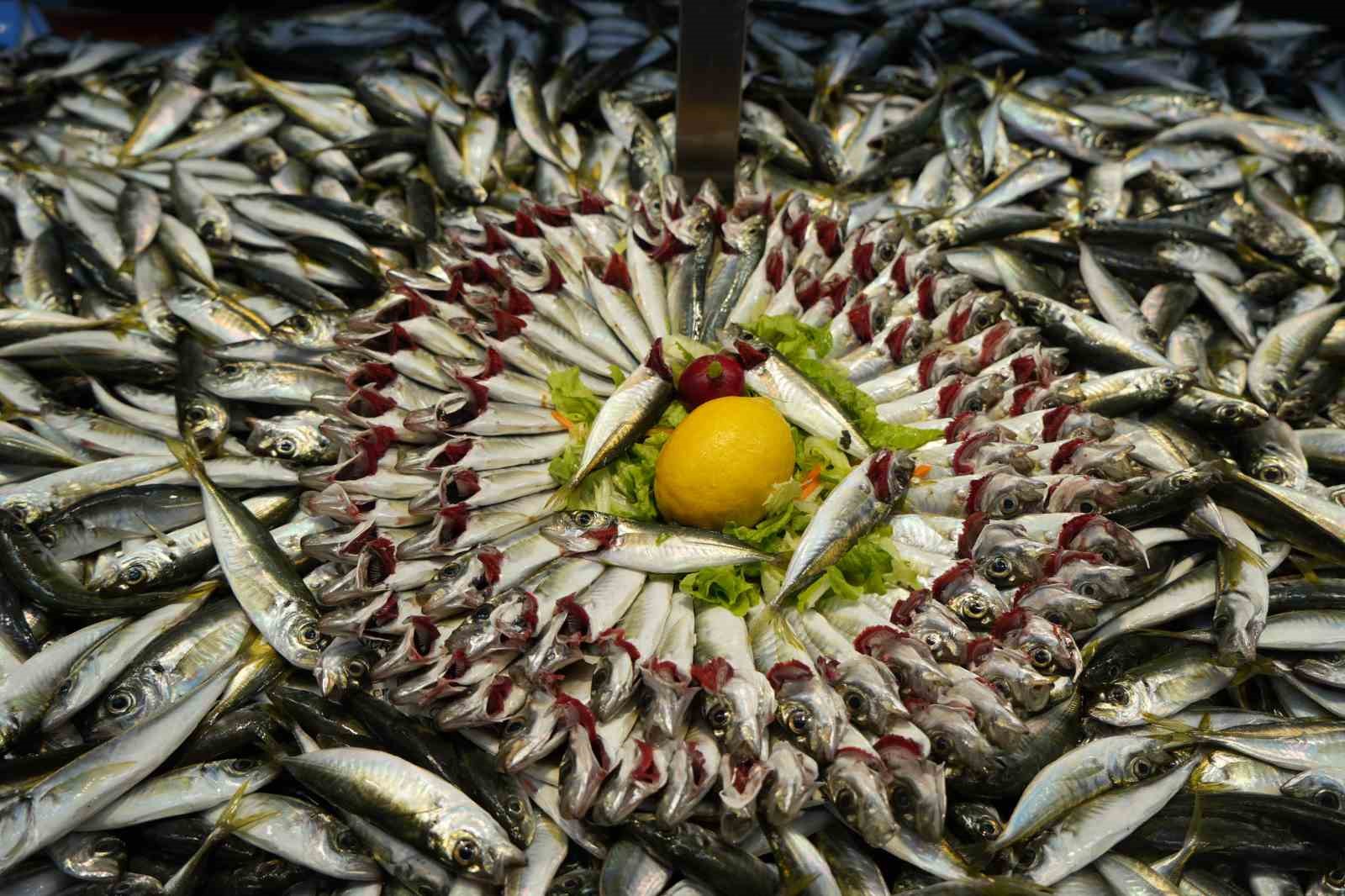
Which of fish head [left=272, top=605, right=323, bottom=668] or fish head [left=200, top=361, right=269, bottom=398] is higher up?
fish head [left=200, top=361, right=269, bottom=398]

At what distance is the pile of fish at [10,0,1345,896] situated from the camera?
6.86ft

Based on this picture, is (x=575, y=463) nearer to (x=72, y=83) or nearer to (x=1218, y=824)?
Answer: (x=1218, y=824)

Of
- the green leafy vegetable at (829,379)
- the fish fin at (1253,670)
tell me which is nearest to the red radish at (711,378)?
the green leafy vegetable at (829,379)

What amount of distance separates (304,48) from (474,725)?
415 centimetres

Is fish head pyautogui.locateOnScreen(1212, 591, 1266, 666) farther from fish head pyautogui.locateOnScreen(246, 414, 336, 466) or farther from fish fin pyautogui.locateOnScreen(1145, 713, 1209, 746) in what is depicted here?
fish head pyautogui.locateOnScreen(246, 414, 336, 466)

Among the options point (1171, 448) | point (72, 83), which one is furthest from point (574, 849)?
point (72, 83)

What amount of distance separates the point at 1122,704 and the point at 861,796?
0.87 metres

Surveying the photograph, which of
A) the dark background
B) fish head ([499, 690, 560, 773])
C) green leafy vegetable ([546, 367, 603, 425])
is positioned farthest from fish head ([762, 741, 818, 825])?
the dark background

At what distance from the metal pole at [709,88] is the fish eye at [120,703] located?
2809mm

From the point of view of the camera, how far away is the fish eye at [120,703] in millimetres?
2332

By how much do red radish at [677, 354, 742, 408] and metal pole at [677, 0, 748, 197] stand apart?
1358mm

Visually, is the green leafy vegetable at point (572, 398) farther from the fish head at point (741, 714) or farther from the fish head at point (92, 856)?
the fish head at point (92, 856)

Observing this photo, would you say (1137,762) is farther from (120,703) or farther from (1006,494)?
(120,703)

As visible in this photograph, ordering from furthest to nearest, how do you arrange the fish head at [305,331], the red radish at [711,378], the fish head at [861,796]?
the fish head at [305,331] < the red radish at [711,378] < the fish head at [861,796]
